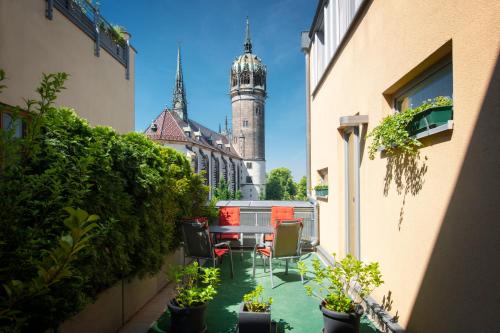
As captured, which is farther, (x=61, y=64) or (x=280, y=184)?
(x=280, y=184)

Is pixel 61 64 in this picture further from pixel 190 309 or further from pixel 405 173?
pixel 405 173

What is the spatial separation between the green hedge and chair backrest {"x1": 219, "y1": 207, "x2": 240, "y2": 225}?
200 cm

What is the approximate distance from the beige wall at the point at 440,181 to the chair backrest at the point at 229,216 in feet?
12.4

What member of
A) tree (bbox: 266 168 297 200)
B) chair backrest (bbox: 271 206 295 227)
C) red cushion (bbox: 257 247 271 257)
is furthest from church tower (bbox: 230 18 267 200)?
red cushion (bbox: 257 247 271 257)

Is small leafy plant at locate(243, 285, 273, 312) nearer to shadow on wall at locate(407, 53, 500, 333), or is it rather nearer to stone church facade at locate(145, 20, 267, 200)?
shadow on wall at locate(407, 53, 500, 333)

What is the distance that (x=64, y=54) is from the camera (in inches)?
218

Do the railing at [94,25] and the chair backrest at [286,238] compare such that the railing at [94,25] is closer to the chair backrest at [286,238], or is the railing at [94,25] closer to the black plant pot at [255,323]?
the chair backrest at [286,238]

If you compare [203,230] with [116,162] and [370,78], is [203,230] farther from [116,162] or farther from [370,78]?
[370,78]

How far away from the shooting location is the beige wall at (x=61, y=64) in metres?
4.21

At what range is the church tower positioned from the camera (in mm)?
55750

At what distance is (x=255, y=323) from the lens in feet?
9.54

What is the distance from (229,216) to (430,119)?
5626 millimetres

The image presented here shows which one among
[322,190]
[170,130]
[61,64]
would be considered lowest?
[322,190]

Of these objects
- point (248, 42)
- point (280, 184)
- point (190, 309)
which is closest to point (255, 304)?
point (190, 309)
